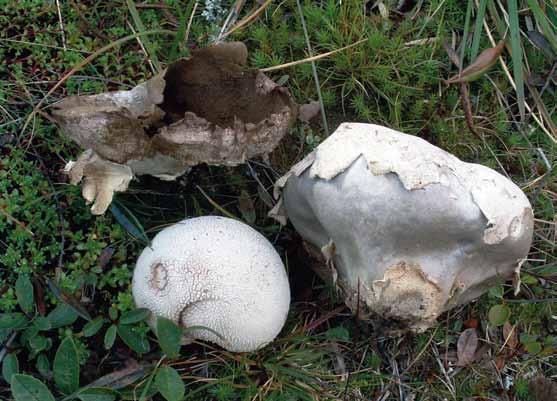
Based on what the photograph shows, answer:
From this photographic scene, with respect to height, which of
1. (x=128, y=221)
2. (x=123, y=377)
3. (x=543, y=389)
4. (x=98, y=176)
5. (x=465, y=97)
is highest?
(x=465, y=97)

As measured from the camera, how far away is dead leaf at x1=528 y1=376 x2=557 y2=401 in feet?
7.93

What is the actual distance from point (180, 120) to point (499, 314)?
4.95ft

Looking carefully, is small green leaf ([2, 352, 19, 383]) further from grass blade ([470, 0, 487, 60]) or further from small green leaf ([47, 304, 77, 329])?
grass blade ([470, 0, 487, 60])

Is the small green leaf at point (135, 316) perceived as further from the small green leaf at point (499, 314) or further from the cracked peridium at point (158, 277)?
the small green leaf at point (499, 314)

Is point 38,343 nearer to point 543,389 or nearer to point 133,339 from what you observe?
point 133,339

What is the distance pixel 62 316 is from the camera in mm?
2135

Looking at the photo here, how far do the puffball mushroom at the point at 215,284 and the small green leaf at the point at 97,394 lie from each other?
307 mm

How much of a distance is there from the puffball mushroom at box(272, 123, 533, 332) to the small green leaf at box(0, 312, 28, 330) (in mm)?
1092

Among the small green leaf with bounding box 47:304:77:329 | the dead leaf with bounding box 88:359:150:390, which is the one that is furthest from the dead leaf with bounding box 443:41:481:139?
the small green leaf with bounding box 47:304:77:329

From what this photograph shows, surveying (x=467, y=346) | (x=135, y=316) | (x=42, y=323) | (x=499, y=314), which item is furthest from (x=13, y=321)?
(x=499, y=314)

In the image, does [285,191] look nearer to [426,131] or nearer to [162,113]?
[162,113]

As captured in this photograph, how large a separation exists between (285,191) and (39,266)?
0.98 metres

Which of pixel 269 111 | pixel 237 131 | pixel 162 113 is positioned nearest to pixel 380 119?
pixel 269 111

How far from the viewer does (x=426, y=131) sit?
8.50 feet
